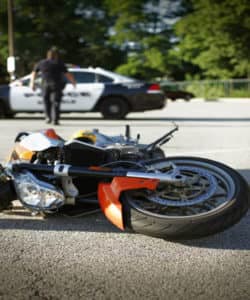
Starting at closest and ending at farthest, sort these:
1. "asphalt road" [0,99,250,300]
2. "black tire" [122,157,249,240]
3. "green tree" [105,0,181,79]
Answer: "asphalt road" [0,99,250,300] → "black tire" [122,157,249,240] → "green tree" [105,0,181,79]

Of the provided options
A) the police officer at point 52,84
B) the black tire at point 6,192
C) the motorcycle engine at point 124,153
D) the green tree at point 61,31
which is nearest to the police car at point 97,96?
the police officer at point 52,84

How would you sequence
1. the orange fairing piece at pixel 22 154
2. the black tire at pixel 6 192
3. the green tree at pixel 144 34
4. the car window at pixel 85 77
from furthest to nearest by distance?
the green tree at pixel 144 34 → the car window at pixel 85 77 → the orange fairing piece at pixel 22 154 → the black tire at pixel 6 192

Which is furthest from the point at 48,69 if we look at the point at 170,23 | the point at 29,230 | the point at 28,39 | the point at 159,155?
the point at 170,23

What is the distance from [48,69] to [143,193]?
8.73 metres

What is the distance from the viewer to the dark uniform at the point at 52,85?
38.0 feet

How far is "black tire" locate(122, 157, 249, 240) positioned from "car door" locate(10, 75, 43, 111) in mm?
10891

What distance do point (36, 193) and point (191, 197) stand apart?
39.5 inches

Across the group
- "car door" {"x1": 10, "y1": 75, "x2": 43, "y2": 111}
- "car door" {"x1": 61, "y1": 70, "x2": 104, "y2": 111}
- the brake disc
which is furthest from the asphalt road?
"car door" {"x1": 10, "y1": 75, "x2": 43, "y2": 111}

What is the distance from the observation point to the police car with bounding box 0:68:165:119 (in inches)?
546

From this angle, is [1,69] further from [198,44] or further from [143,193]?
[143,193]

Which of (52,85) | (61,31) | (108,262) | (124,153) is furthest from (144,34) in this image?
(108,262)

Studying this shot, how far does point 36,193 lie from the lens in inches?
138

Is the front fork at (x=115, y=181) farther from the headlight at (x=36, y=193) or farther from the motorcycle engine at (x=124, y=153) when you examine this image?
the motorcycle engine at (x=124, y=153)

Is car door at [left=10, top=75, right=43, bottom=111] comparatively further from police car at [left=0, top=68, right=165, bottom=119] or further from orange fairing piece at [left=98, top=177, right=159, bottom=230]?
orange fairing piece at [left=98, top=177, right=159, bottom=230]
